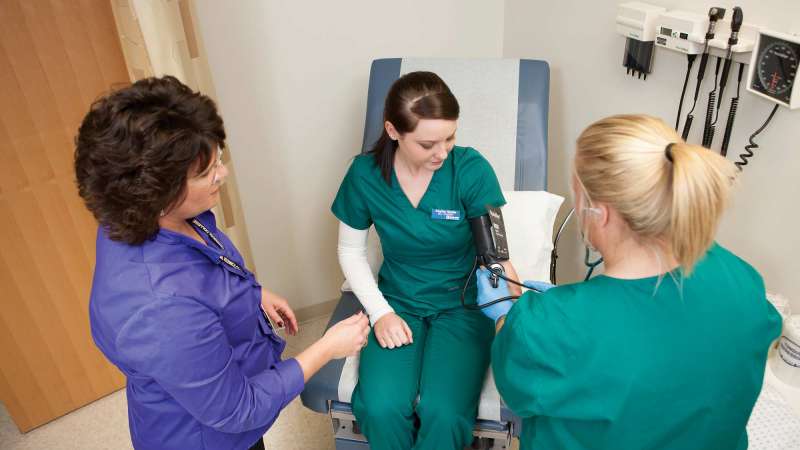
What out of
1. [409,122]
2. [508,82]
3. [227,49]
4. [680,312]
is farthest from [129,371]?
[508,82]

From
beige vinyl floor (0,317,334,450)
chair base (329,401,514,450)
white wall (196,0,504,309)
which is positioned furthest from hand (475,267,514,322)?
white wall (196,0,504,309)

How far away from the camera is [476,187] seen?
1453 mm

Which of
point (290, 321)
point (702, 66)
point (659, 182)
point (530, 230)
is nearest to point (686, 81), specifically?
point (702, 66)

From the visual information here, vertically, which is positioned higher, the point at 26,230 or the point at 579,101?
the point at 579,101

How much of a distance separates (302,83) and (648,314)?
1476 mm

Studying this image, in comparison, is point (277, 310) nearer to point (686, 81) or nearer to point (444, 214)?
point (444, 214)

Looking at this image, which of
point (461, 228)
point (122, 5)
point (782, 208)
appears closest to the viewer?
point (782, 208)

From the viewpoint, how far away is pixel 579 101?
1867mm

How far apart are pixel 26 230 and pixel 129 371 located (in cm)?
97

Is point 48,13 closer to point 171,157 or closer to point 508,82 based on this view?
point 171,157

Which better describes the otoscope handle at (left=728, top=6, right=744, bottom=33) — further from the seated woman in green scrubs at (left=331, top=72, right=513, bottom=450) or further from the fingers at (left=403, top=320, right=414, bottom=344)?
the fingers at (left=403, top=320, right=414, bottom=344)

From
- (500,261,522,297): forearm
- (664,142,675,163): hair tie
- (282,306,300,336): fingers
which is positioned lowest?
(282,306,300,336): fingers

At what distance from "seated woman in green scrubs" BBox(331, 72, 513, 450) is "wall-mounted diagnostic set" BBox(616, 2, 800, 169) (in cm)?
52

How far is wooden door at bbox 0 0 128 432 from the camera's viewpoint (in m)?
1.49
